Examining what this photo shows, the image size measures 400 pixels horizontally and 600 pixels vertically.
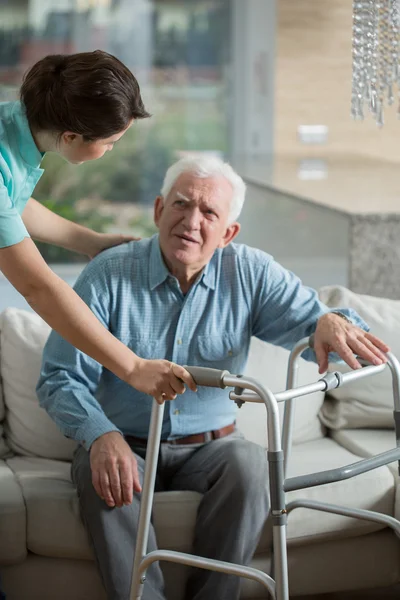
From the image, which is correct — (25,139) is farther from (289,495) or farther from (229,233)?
(289,495)

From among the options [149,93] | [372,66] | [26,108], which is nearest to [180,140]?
[149,93]

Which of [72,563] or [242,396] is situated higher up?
[242,396]

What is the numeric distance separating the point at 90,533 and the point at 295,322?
711mm

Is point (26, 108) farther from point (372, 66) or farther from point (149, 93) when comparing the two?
point (149, 93)

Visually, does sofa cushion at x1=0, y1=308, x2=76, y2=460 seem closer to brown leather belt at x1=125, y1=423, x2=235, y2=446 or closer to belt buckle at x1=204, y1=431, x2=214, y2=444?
brown leather belt at x1=125, y1=423, x2=235, y2=446

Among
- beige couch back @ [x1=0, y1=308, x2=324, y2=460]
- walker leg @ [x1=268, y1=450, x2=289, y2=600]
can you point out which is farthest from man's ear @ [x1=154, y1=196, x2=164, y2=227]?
walker leg @ [x1=268, y1=450, x2=289, y2=600]

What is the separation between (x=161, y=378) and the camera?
1.82 m

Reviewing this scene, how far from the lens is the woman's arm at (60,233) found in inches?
94.1

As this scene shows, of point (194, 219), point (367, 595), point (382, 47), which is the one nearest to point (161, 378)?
point (194, 219)

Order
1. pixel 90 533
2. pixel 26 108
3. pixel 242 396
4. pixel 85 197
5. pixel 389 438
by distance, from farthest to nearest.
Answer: pixel 85 197 < pixel 389 438 < pixel 90 533 < pixel 26 108 < pixel 242 396

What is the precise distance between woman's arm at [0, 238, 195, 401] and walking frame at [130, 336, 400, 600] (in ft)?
0.20

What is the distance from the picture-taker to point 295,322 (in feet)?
7.89

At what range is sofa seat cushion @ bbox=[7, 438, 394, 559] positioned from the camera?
7.29 ft

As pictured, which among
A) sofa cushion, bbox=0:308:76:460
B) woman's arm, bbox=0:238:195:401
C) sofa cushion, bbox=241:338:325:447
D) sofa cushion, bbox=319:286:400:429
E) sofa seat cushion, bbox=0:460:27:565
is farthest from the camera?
sofa cushion, bbox=319:286:400:429
